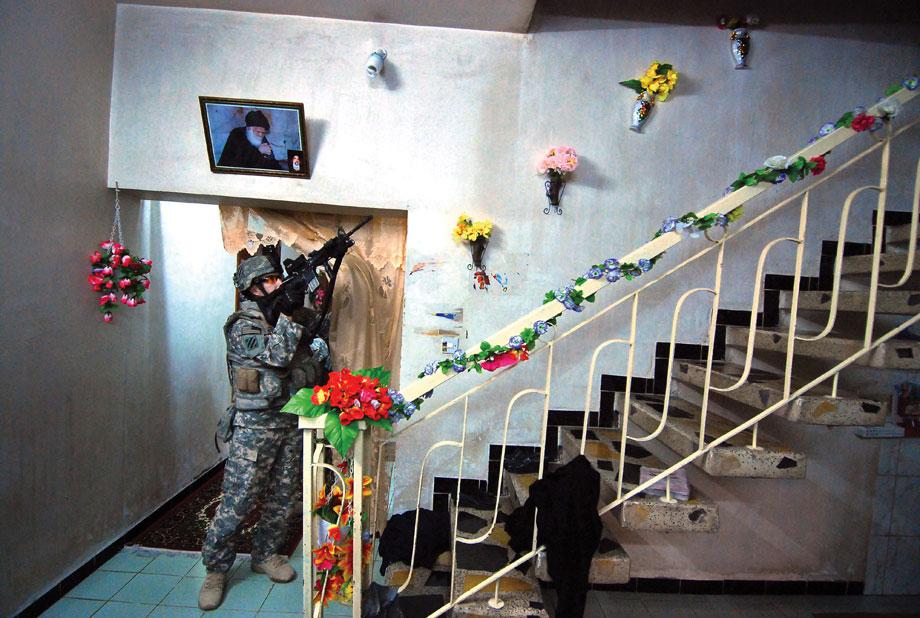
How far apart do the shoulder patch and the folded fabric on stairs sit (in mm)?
1563

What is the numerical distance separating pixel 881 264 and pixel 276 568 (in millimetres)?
3287

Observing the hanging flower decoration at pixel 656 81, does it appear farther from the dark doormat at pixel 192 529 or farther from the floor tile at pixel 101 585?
the floor tile at pixel 101 585

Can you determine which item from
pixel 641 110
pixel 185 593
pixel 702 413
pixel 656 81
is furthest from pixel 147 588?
pixel 656 81

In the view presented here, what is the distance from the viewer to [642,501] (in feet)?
5.77

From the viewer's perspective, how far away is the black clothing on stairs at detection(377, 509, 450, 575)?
82.7 inches

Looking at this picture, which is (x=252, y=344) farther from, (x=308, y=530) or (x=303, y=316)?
(x=308, y=530)

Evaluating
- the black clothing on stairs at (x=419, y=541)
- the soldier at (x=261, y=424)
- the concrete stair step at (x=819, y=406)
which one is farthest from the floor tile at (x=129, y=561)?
the concrete stair step at (x=819, y=406)

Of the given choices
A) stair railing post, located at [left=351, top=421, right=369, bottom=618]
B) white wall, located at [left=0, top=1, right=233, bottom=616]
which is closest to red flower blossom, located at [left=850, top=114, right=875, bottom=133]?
stair railing post, located at [left=351, top=421, right=369, bottom=618]

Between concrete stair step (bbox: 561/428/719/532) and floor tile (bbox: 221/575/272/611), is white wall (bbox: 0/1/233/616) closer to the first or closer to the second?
floor tile (bbox: 221/575/272/611)

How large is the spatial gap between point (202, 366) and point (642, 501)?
3407 millimetres

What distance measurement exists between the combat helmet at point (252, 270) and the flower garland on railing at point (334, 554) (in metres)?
1.20

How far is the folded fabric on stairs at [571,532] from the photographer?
1.66 meters

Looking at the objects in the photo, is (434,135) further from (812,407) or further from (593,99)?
(812,407)

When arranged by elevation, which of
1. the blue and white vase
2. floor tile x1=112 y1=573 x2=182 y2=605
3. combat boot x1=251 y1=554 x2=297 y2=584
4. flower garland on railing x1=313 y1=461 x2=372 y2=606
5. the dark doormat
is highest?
the blue and white vase
